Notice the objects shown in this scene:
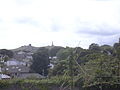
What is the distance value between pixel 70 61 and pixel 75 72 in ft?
2.53

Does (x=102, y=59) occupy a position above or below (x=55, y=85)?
above

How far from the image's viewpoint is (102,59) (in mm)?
8008

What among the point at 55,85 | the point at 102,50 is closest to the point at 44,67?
the point at 55,85

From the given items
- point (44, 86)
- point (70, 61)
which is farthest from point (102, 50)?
point (44, 86)

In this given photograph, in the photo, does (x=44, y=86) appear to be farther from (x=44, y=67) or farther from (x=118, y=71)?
(x=44, y=67)

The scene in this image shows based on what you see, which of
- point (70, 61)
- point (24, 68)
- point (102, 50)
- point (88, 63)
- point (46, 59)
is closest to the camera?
point (70, 61)

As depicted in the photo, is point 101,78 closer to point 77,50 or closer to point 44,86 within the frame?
point 77,50

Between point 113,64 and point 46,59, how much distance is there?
99.8ft

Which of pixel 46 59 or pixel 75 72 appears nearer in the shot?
pixel 75 72

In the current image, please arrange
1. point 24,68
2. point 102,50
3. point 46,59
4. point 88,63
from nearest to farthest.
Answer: point 88,63, point 102,50, point 46,59, point 24,68

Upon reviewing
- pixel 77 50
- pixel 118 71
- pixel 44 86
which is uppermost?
pixel 77 50

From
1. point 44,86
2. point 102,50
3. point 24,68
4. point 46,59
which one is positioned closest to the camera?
point 102,50

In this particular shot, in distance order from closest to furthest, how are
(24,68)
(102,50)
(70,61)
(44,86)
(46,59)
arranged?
1. (70,61)
2. (102,50)
3. (44,86)
4. (46,59)
5. (24,68)

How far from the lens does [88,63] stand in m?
8.01
